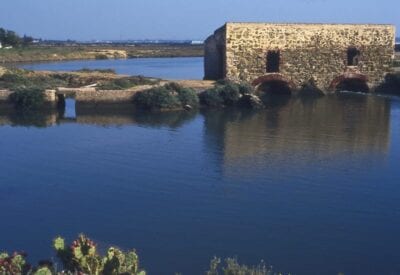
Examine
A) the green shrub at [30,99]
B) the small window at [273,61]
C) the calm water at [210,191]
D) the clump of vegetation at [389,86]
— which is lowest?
the calm water at [210,191]

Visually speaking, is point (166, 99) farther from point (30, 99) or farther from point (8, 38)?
point (8, 38)

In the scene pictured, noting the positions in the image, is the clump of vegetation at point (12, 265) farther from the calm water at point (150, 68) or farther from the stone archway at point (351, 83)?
the calm water at point (150, 68)

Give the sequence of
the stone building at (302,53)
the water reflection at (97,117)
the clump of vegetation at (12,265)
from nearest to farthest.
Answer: the clump of vegetation at (12,265) → the water reflection at (97,117) → the stone building at (302,53)

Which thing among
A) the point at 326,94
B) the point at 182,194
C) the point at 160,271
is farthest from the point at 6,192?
the point at 326,94

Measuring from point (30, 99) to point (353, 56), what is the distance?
13785mm

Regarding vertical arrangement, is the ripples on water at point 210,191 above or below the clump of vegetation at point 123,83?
below

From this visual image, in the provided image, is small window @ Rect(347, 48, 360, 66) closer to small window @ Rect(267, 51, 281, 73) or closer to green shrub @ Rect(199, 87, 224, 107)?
small window @ Rect(267, 51, 281, 73)

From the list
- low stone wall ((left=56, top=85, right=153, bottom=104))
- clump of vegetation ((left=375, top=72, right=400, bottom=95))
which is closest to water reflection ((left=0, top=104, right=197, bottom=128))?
low stone wall ((left=56, top=85, right=153, bottom=104))

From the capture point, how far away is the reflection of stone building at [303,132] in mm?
15594

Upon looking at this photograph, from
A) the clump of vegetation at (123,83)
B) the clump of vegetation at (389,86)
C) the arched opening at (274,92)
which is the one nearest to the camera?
the clump of vegetation at (123,83)

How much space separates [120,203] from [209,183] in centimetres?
207

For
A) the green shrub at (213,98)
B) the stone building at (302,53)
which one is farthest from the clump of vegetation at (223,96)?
the stone building at (302,53)

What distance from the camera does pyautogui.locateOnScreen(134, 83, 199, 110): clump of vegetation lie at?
2319cm

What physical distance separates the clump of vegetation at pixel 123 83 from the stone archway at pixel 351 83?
7878 millimetres
